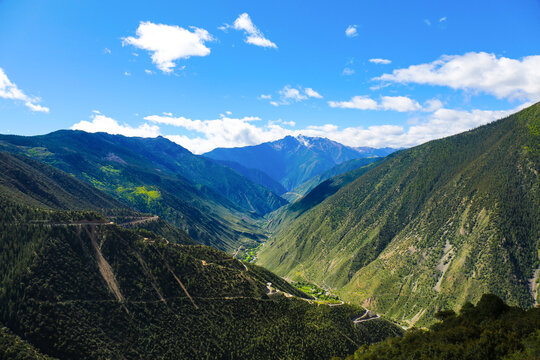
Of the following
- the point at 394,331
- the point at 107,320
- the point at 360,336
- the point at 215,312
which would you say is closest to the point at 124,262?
the point at 107,320

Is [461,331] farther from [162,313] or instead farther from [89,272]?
[89,272]

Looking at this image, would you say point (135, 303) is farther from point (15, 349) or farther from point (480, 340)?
point (480, 340)

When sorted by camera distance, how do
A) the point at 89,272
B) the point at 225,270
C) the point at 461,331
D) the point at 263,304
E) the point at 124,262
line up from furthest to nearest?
1. the point at 225,270
2. the point at 263,304
3. the point at 124,262
4. the point at 89,272
5. the point at 461,331

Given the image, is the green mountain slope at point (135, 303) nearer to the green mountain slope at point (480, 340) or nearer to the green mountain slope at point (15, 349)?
the green mountain slope at point (15, 349)

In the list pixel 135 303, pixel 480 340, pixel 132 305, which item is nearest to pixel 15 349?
pixel 132 305

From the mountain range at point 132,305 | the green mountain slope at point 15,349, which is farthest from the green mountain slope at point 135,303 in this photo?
the green mountain slope at point 15,349

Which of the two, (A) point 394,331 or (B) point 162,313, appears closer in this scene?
(B) point 162,313

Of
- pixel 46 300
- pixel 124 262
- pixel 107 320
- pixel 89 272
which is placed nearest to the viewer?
pixel 46 300

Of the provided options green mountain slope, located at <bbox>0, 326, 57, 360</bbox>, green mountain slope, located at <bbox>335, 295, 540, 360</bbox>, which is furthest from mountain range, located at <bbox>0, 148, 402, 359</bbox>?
green mountain slope, located at <bbox>335, 295, 540, 360</bbox>

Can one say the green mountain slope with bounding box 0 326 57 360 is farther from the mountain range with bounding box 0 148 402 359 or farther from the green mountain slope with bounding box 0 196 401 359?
the green mountain slope with bounding box 0 196 401 359

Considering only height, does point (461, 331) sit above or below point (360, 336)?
above
